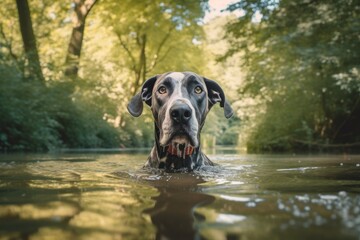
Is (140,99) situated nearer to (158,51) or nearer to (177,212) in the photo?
(177,212)

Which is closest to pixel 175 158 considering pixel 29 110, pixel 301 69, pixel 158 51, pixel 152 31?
pixel 29 110

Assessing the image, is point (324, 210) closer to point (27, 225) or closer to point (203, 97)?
point (27, 225)

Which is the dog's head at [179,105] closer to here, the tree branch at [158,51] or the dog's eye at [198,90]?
the dog's eye at [198,90]

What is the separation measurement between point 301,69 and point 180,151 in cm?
1019

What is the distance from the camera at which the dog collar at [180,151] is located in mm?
4324

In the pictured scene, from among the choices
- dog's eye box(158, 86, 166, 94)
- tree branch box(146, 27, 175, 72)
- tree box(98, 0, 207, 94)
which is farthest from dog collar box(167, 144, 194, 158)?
tree branch box(146, 27, 175, 72)

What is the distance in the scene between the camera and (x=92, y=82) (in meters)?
19.1

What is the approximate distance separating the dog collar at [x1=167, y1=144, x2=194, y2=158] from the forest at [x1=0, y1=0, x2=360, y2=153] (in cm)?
892

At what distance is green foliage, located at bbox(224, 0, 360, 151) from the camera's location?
1252 cm

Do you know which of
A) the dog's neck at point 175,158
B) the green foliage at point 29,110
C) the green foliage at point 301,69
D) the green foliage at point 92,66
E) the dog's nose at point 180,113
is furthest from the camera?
the green foliage at point 92,66

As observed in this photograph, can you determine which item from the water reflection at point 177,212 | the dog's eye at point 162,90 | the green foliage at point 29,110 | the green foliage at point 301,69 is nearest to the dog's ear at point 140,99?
the dog's eye at point 162,90

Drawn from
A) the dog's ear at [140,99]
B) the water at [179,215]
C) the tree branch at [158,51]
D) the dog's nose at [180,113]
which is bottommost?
the water at [179,215]

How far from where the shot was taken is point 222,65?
19922 millimetres

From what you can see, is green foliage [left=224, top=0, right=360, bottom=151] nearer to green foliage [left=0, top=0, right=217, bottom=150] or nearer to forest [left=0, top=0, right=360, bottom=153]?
forest [left=0, top=0, right=360, bottom=153]
